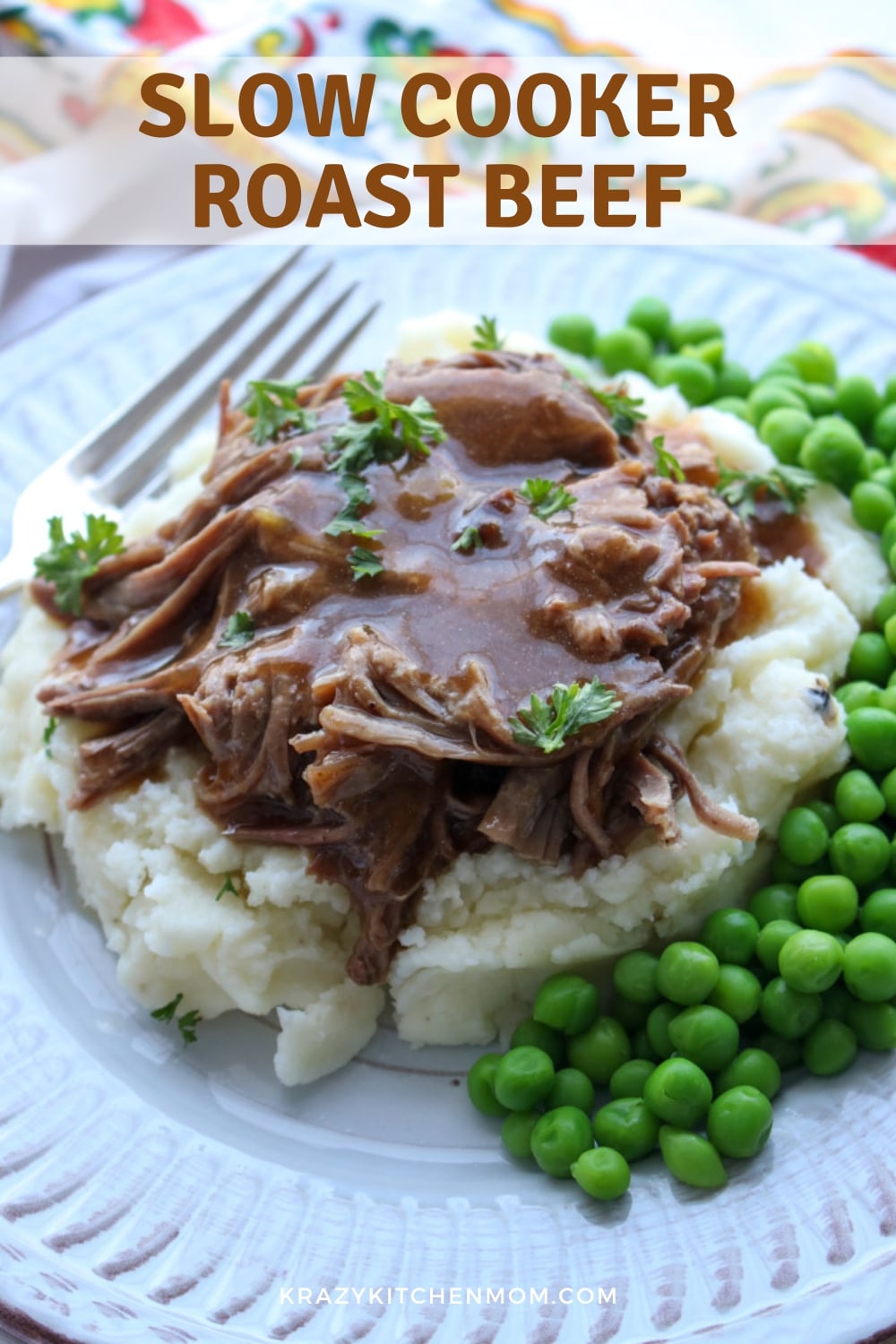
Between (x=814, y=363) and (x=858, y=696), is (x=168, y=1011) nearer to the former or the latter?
(x=858, y=696)

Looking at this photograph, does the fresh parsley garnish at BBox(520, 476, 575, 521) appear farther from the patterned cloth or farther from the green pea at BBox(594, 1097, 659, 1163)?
the patterned cloth

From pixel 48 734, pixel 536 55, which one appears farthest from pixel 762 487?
pixel 536 55

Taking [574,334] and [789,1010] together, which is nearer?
[789,1010]

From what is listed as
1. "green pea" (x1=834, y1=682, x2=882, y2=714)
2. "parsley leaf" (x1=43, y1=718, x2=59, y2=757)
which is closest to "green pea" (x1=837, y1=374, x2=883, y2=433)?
"green pea" (x1=834, y1=682, x2=882, y2=714)

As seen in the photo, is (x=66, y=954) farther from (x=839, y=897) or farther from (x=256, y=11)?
(x=256, y=11)

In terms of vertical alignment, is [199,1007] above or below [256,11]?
below

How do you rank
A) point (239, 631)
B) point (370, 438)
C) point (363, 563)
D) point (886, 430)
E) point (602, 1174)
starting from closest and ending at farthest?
point (602, 1174), point (363, 563), point (239, 631), point (370, 438), point (886, 430)

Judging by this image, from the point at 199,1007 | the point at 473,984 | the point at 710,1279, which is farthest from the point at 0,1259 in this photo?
the point at 710,1279
